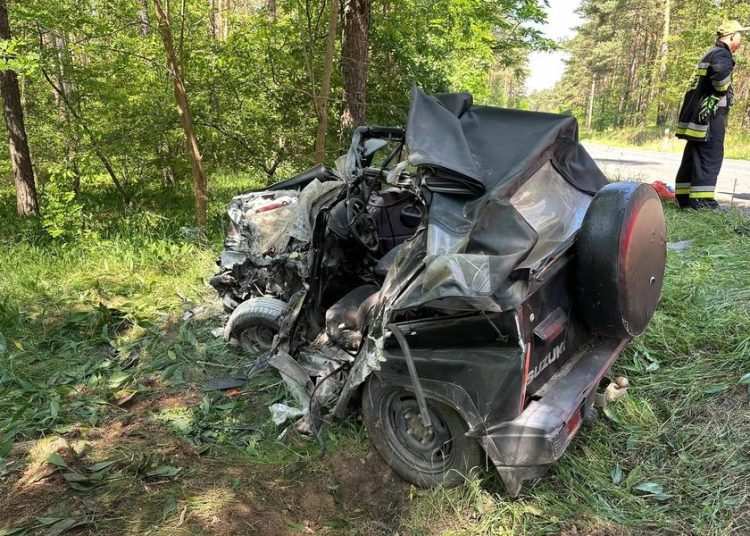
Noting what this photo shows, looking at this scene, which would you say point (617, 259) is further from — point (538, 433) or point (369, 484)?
point (369, 484)

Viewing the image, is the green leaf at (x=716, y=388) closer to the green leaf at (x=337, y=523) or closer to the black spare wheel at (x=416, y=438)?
the black spare wheel at (x=416, y=438)

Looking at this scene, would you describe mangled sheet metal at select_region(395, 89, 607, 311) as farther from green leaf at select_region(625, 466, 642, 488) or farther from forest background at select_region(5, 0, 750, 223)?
forest background at select_region(5, 0, 750, 223)

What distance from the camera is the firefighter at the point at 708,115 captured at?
19.6 ft

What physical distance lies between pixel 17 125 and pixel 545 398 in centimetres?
913

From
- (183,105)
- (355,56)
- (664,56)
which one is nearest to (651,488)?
(183,105)

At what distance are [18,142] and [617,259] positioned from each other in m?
9.25

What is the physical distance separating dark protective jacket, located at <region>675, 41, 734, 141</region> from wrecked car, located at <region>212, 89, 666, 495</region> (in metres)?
4.07

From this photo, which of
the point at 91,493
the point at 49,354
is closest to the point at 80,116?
the point at 49,354

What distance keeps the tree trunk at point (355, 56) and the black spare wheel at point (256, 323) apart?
4.13 m

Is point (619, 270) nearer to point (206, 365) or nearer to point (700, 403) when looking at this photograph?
point (700, 403)

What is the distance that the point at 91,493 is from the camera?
2.56 metres

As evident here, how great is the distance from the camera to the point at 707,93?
615cm

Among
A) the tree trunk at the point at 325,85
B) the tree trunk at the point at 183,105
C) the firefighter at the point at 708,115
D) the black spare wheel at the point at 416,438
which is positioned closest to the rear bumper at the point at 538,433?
the black spare wheel at the point at 416,438

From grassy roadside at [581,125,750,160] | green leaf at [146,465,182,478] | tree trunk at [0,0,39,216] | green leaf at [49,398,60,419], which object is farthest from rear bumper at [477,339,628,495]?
grassy roadside at [581,125,750,160]
